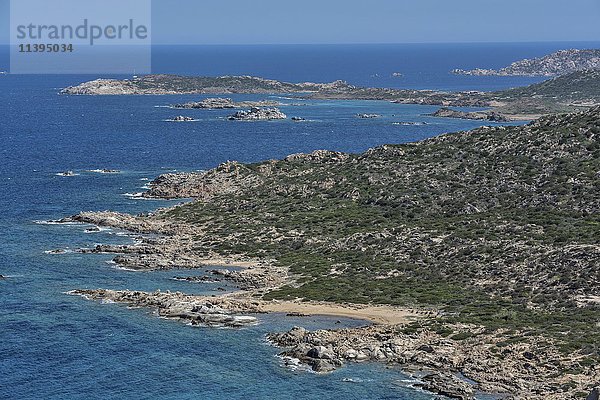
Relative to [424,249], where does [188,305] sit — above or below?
below

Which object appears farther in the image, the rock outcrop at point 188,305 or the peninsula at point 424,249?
the rock outcrop at point 188,305

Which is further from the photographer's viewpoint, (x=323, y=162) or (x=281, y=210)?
(x=323, y=162)

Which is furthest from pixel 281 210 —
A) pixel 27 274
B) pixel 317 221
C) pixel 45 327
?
pixel 45 327

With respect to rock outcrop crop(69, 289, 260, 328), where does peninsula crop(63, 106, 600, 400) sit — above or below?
above

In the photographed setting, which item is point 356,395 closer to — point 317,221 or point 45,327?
point 45,327

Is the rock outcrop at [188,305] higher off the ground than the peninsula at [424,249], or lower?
lower

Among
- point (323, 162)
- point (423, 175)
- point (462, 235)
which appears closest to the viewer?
point (462, 235)

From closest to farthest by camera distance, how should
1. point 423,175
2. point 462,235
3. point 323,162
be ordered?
point 462,235 < point 423,175 < point 323,162

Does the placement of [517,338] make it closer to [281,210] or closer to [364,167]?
[281,210]

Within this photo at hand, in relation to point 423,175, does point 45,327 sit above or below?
below

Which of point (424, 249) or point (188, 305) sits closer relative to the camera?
point (188, 305)

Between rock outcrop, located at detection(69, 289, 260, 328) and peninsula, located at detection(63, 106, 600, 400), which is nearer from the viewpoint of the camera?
peninsula, located at detection(63, 106, 600, 400)
